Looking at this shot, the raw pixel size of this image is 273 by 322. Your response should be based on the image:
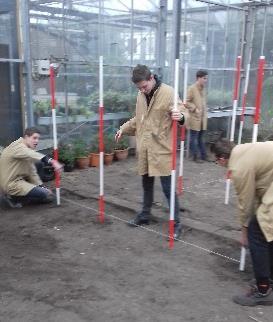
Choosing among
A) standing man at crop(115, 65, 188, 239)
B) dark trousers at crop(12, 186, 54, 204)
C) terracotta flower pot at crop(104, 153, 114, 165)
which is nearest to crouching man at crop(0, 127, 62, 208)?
dark trousers at crop(12, 186, 54, 204)

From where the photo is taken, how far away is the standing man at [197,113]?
8414 millimetres

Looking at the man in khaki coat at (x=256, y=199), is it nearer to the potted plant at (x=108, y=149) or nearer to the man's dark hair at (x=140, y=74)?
the man's dark hair at (x=140, y=74)

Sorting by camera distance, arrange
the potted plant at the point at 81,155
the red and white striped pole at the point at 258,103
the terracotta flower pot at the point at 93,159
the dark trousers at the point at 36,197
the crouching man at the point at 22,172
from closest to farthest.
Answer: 1. the red and white striped pole at the point at 258,103
2. the crouching man at the point at 22,172
3. the dark trousers at the point at 36,197
4. the potted plant at the point at 81,155
5. the terracotta flower pot at the point at 93,159

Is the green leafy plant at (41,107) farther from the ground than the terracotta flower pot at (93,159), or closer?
farther from the ground

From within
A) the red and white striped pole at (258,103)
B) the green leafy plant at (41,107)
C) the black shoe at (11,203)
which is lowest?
the black shoe at (11,203)

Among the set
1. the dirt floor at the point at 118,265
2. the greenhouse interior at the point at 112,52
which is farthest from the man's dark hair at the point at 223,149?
the greenhouse interior at the point at 112,52

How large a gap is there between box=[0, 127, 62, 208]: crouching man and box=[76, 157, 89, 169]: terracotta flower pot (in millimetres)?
1989

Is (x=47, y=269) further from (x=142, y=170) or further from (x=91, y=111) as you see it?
(x=91, y=111)

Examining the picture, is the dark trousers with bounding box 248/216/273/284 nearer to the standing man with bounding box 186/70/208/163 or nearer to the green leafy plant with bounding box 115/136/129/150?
the standing man with bounding box 186/70/208/163

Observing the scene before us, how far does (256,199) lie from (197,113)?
17.5 feet

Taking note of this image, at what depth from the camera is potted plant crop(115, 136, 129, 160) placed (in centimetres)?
870

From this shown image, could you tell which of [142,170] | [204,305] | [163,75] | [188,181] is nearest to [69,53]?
[163,75]

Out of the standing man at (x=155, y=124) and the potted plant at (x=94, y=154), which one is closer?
the standing man at (x=155, y=124)

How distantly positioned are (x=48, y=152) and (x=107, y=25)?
9.52 ft
